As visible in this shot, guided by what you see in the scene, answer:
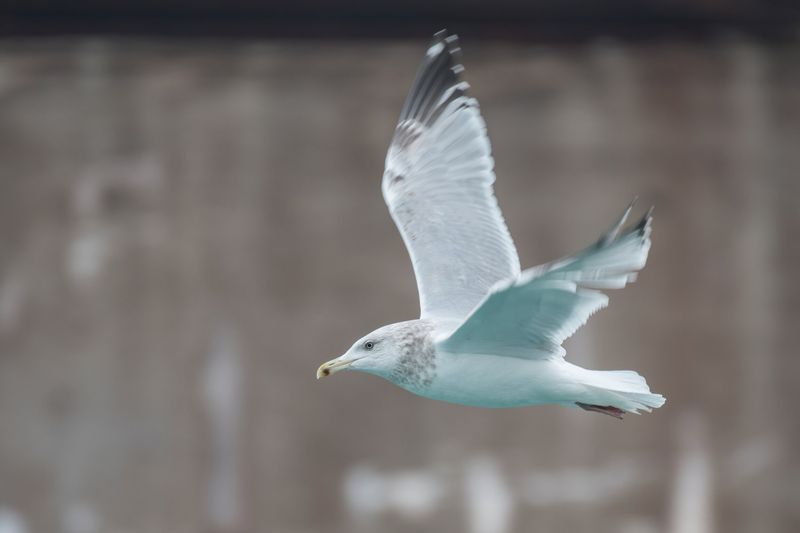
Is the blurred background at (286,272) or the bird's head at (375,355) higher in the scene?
the blurred background at (286,272)

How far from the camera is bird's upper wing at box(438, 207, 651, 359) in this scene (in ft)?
7.77

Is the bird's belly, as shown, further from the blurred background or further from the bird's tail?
the blurred background

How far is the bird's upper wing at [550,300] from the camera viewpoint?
2.37 m

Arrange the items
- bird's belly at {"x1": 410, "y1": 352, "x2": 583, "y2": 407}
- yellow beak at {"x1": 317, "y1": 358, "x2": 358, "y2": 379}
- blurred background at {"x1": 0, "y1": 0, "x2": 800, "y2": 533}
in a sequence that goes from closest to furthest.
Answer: bird's belly at {"x1": 410, "y1": 352, "x2": 583, "y2": 407} → yellow beak at {"x1": 317, "y1": 358, "x2": 358, "y2": 379} → blurred background at {"x1": 0, "y1": 0, "x2": 800, "y2": 533}

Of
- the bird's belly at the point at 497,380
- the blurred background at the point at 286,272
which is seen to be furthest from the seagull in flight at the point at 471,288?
the blurred background at the point at 286,272

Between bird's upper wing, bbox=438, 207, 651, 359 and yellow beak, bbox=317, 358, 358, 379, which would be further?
yellow beak, bbox=317, 358, 358, 379

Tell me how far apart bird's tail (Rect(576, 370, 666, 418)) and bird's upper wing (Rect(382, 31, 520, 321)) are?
16.9 inches

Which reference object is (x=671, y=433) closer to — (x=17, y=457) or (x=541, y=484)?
(x=541, y=484)

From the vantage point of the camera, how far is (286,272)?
6504 millimetres

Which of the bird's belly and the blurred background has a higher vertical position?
the blurred background

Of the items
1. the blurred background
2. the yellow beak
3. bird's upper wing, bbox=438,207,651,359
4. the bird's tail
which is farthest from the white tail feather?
the blurred background

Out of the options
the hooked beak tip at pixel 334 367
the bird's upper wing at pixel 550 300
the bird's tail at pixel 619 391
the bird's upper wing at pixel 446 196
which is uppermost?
the bird's upper wing at pixel 446 196

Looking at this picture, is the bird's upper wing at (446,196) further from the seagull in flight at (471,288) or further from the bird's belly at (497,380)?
the bird's belly at (497,380)

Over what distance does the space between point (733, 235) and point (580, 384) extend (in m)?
4.06
